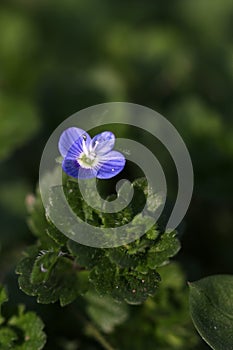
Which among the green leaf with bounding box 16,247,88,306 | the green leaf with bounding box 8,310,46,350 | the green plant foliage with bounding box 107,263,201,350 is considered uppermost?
the green leaf with bounding box 16,247,88,306

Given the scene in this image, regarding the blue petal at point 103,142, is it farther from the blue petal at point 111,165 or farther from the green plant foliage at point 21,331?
the green plant foliage at point 21,331

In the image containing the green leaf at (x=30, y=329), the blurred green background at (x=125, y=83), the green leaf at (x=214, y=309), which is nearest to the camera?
the green leaf at (x=214, y=309)

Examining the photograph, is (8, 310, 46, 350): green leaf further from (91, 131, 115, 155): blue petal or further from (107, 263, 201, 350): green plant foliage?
(91, 131, 115, 155): blue petal

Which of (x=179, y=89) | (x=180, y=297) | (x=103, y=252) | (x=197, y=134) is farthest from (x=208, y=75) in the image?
(x=103, y=252)

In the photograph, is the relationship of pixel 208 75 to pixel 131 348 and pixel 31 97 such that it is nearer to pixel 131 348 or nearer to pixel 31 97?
pixel 31 97

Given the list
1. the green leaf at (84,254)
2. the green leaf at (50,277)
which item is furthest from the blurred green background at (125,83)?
the green leaf at (84,254)

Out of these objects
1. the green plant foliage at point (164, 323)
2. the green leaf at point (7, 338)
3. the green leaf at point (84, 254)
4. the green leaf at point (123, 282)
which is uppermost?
the green leaf at point (84, 254)

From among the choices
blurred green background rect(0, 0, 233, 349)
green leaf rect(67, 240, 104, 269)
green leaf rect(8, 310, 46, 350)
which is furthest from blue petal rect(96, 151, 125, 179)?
blurred green background rect(0, 0, 233, 349)
